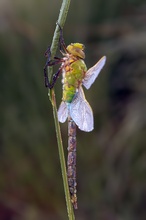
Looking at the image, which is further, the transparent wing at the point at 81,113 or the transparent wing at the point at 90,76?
the transparent wing at the point at 90,76

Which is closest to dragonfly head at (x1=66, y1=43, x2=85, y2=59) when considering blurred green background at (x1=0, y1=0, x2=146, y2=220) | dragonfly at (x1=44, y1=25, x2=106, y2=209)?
dragonfly at (x1=44, y1=25, x2=106, y2=209)

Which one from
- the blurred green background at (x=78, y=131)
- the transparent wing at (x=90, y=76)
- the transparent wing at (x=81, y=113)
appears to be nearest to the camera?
the transparent wing at (x=81, y=113)

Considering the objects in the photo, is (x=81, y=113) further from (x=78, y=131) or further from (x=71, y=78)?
(x=78, y=131)

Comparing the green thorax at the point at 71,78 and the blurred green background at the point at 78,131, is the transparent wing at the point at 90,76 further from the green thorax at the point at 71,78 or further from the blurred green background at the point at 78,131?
the blurred green background at the point at 78,131

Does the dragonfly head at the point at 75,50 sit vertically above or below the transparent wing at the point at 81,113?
above

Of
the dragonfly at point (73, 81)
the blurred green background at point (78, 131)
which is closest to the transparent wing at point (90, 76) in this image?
the dragonfly at point (73, 81)

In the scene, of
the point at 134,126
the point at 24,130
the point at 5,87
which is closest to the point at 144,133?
the point at 134,126
